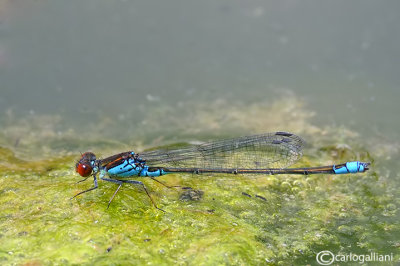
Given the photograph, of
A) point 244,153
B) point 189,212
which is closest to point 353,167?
point 244,153

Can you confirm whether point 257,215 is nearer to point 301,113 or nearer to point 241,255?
point 241,255

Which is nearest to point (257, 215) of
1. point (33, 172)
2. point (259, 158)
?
point (259, 158)

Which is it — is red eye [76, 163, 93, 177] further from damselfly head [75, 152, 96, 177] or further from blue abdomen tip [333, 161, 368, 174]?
blue abdomen tip [333, 161, 368, 174]

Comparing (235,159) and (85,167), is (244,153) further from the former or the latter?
(85,167)
